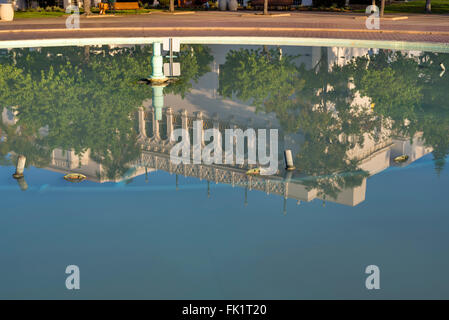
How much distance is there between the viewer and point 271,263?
24.1ft

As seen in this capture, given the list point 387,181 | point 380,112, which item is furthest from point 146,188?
point 380,112

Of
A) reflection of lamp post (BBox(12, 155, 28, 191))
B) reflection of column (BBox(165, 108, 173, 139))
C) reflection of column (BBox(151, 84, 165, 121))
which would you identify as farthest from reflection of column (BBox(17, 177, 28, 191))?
reflection of column (BBox(151, 84, 165, 121))

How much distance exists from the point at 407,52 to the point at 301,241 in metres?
20.1

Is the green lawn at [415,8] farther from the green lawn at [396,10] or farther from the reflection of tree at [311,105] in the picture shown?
the reflection of tree at [311,105]

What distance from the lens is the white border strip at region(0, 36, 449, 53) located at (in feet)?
90.6

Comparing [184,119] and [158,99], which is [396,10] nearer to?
[158,99]

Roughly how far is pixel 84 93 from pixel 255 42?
47.7ft

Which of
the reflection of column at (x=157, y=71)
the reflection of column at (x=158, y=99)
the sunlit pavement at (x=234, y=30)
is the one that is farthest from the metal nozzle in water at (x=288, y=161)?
the sunlit pavement at (x=234, y=30)

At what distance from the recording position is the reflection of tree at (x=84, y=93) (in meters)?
12.6

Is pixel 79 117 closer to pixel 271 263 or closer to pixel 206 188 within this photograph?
pixel 206 188

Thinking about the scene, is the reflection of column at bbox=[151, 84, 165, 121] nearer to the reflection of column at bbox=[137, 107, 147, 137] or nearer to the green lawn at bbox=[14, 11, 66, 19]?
the reflection of column at bbox=[137, 107, 147, 137]

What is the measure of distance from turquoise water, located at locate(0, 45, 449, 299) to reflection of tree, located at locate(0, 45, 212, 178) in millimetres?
73

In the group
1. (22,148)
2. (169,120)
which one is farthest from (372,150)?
(22,148)

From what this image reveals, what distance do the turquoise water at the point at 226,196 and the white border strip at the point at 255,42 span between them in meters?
9.15
